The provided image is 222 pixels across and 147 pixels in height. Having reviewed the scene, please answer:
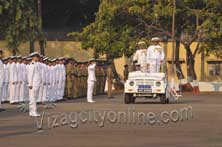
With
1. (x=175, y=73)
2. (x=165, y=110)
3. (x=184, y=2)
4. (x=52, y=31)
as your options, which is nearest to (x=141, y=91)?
(x=165, y=110)

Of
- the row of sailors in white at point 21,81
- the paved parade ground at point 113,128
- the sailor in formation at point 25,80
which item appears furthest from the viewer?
the row of sailors in white at point 21,81

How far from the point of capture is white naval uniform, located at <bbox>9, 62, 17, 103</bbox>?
2931 centimetres

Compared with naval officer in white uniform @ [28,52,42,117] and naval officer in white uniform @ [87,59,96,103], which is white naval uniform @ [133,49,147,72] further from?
naval officer in white uniform @ [28,52,42,117]

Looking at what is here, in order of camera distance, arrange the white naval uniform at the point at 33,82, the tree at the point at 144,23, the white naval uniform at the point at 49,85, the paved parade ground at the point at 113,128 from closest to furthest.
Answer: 1. the paved parade ground at the point at 113,128
2. the white naval uniform at the point at 33,82
3. the white naval uniform at the point at 49,85
4. the tree at the point at 144,23

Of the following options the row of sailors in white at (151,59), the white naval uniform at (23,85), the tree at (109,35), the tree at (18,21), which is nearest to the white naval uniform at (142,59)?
the row of sailors in white at (151,59)

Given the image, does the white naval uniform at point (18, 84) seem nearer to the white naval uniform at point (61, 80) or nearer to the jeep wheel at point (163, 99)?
the white naval uniform at point (61, 80)

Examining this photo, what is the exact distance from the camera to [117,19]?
173 feet

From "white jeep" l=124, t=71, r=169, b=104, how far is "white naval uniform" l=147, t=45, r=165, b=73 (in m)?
0.41

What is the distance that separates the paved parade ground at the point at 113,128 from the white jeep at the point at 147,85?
3.80m

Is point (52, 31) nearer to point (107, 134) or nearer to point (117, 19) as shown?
point (117, 19)

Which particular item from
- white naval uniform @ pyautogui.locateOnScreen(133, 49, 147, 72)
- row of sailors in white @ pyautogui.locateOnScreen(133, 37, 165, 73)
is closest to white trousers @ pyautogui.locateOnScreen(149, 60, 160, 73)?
row of sailors in white @ pyautogui.locateOnScreen(133, 37, 165, 73)

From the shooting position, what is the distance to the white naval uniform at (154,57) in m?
28.8

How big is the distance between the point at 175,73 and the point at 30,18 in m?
14.9

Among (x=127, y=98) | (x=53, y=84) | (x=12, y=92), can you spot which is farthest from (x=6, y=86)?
(x=127, y=98)
